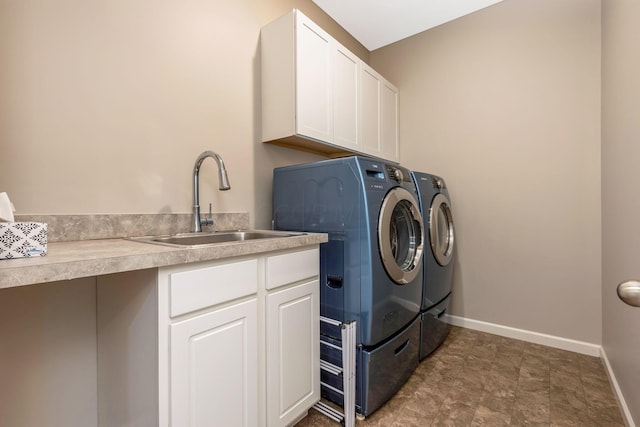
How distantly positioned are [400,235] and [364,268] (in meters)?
0.51

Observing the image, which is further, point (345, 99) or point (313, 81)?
point (345, 99)

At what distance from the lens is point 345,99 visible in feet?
7.14

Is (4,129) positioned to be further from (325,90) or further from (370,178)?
(325,90)

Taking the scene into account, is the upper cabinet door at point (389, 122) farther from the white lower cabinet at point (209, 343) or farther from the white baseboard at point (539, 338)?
the white lower cabinet at point (209, 343)

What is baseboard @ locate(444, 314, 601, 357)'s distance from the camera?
2.08 metres

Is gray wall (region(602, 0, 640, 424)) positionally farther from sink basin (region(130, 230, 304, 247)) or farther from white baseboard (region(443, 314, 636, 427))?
sink basin (region(130, 230, 304, 247))

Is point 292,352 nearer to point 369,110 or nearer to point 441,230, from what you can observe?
point 441,230

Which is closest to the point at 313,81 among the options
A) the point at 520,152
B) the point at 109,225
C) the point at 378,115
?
the point at 378,115

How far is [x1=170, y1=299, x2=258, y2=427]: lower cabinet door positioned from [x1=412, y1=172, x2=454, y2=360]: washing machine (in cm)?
124

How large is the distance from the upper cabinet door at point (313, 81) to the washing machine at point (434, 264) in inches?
28.1

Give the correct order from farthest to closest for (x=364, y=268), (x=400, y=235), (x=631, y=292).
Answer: (x=400, y=235)
(x=364, y=268)
(x=631, y=292)

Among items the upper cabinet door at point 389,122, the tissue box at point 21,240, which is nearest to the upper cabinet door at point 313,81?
the upper cabinet door at point 389,122

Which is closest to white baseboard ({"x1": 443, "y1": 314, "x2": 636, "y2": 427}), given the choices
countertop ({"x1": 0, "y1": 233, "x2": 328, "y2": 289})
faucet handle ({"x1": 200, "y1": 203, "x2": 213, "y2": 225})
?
faucet handle ({"x1": 200, "y1": 203, "x2": 213, "y2": 225})

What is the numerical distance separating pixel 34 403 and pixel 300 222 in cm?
130
